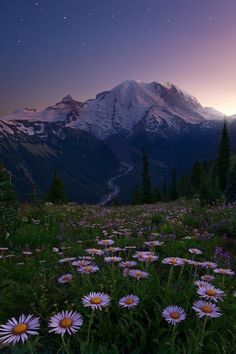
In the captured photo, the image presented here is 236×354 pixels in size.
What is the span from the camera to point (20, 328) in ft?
7.48

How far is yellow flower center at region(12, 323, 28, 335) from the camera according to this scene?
2248 mm

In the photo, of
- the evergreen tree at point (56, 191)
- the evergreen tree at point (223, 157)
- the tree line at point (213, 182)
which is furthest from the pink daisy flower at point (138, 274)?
the evergreen tree at point (223, 157)

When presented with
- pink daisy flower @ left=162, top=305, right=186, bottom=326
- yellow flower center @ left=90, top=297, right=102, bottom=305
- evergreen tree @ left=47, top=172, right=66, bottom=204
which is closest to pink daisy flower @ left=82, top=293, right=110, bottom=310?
yellow flower center @ left=90, top=297, right=102, bottom=305

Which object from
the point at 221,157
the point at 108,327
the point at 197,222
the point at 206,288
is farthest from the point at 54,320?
the point at 221,157

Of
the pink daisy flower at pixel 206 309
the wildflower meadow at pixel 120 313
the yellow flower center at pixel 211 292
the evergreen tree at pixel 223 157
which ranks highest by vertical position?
the evergreen tree at pixel 223 157

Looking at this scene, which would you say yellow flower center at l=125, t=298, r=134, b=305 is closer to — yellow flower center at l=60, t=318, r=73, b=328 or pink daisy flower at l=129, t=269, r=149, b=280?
pink daisy flower at l=129, t=269, r=149, b=280

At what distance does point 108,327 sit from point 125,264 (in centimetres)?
85

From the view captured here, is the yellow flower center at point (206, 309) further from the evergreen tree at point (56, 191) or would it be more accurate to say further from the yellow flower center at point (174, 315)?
the evergreen tree at point (56, 191)

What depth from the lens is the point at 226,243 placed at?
27.8 feet

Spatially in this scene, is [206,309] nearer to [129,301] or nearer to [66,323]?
[129,301]

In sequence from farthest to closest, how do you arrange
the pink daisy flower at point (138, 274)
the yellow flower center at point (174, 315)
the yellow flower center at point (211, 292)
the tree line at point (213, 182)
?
the tree line at point (213, 182)
the pink daisy flower at point (138, 274)
the yellow flower center at point (211, 292)
the yellow flower center at point (174, 315)

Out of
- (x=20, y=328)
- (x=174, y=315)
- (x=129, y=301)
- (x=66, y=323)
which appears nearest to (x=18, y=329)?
(x=20, y=328)

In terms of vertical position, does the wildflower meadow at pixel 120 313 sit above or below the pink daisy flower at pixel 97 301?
below

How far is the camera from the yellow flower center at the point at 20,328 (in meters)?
2.25
